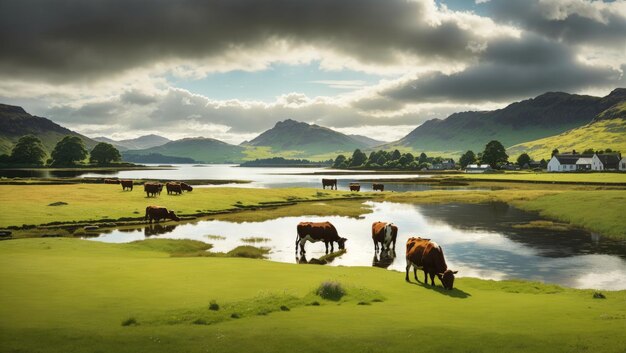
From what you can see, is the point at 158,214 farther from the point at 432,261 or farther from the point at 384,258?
the point at 432,261

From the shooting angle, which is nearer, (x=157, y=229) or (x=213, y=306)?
(x=213, y=306)

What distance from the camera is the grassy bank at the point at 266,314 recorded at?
12.6 meters

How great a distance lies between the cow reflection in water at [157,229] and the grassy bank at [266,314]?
25.7 metres

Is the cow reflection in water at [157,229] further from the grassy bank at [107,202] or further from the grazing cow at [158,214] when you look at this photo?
the grassy bank at [107,202]

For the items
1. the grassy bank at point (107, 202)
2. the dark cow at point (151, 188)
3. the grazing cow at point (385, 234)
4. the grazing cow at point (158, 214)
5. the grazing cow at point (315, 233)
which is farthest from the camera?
the dark cow at point (151, 188)

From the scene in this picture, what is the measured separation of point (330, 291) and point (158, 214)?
146 feet

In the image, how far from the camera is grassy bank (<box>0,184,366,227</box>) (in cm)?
5513

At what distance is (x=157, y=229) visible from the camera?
52656mm

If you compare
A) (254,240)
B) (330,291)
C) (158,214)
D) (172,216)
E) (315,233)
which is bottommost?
(254,240)

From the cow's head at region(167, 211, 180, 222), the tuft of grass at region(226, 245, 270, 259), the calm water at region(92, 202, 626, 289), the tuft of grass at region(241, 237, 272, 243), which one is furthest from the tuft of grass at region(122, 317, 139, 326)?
the cow's head at region(167, 211, 180, 222)

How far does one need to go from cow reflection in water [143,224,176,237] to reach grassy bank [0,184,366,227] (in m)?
6.71

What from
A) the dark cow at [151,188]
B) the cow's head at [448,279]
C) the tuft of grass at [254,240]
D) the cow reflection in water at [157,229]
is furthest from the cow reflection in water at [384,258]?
the dark cow at [151,188]

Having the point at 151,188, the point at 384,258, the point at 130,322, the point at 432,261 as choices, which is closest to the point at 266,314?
the point at 130,322

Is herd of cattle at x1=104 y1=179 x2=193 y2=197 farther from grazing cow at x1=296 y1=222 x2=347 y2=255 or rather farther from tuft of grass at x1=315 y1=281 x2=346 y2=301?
tuft of grass at x1=315 y1=281 x2=346 y2=301
